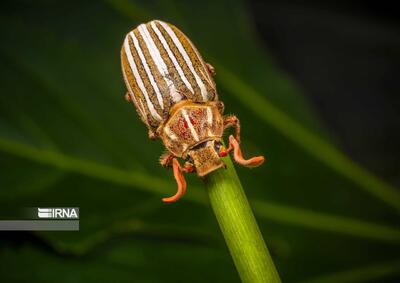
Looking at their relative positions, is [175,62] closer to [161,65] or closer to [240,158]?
[161,65]

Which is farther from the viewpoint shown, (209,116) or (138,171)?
(138,171)

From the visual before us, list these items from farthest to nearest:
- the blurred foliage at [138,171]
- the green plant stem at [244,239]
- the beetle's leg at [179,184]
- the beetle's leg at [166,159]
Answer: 1. the blurred foliage at [138,171]
2. the beetle's leg at [166,159]
3. the beetle's leg at [179,184]
4. the green plant stem at [244,239]

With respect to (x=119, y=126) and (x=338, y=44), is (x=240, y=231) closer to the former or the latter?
(x=119, y=126)

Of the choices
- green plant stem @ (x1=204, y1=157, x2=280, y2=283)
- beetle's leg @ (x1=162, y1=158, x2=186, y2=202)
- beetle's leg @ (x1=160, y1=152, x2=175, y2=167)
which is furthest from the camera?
beetle's leg @ (x1=160, y1=152, x2=175, y2=167)

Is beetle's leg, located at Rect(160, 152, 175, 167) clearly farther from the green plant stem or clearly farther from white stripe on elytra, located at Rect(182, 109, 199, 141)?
the green plant stem

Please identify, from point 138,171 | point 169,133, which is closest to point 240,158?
point 169,133

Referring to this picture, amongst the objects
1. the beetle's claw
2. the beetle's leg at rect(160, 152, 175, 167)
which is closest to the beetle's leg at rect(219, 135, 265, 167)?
the beetle's claw

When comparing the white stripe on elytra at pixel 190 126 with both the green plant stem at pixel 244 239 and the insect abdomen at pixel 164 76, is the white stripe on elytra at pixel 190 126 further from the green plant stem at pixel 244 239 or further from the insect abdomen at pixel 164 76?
the green plant stem at pixel 244 239

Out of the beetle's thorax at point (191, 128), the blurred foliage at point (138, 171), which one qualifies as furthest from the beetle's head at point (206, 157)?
the blurred foliage at point (138, 171)
